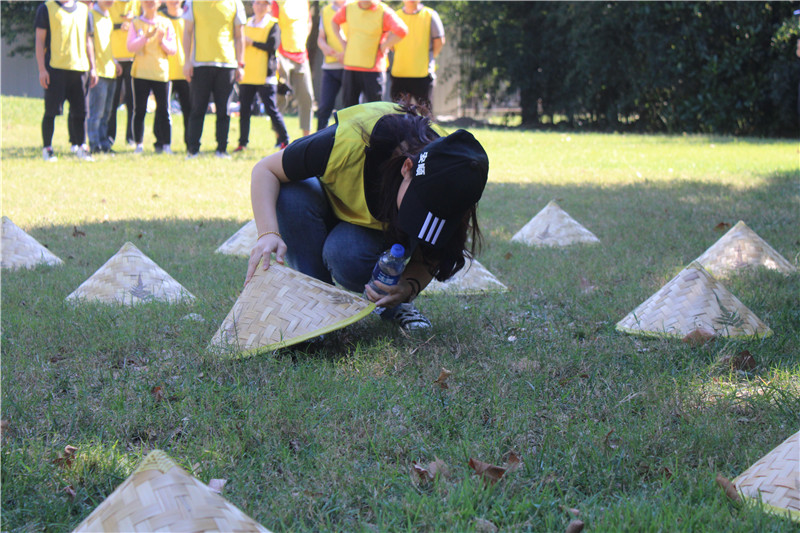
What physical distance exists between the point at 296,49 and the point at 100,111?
2.88 metres

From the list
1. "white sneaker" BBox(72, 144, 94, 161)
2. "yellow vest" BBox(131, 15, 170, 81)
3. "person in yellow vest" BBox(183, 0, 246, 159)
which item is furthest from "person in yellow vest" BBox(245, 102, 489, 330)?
"yellow vest" BBox(131, 15, 170, 81)

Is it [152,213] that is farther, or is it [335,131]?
[152,213]

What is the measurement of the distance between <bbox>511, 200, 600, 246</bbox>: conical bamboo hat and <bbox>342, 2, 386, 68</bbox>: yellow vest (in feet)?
15.6

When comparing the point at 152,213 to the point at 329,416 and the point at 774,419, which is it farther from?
the point at 774,419

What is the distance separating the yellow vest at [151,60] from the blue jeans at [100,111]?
2.29ft

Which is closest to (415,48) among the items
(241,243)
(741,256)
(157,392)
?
(241,243)

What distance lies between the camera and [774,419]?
2385mm

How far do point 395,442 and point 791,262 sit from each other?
3347mm

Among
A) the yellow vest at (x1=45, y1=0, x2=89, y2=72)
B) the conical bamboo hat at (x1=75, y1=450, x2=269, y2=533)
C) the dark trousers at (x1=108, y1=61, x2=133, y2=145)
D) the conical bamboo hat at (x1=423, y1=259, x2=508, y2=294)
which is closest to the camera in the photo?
the conical bamboo hat at (x1=75, y1=450, x2=269, y2=533)

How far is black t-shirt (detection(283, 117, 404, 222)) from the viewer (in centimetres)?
286

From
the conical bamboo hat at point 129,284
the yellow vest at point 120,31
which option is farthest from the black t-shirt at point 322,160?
the yellow vest at point 120,31

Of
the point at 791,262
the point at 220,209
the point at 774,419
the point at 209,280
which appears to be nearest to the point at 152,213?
the point at 220,209

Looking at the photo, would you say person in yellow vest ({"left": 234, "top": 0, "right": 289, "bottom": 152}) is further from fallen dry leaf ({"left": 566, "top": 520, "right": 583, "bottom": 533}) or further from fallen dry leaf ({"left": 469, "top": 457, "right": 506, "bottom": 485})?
fallen dry leaf ({"left": 566, "top": 520, "right": 583, "bottom": 533})

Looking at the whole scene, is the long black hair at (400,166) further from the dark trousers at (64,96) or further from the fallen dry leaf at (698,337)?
the dark trousers at (64,96)
